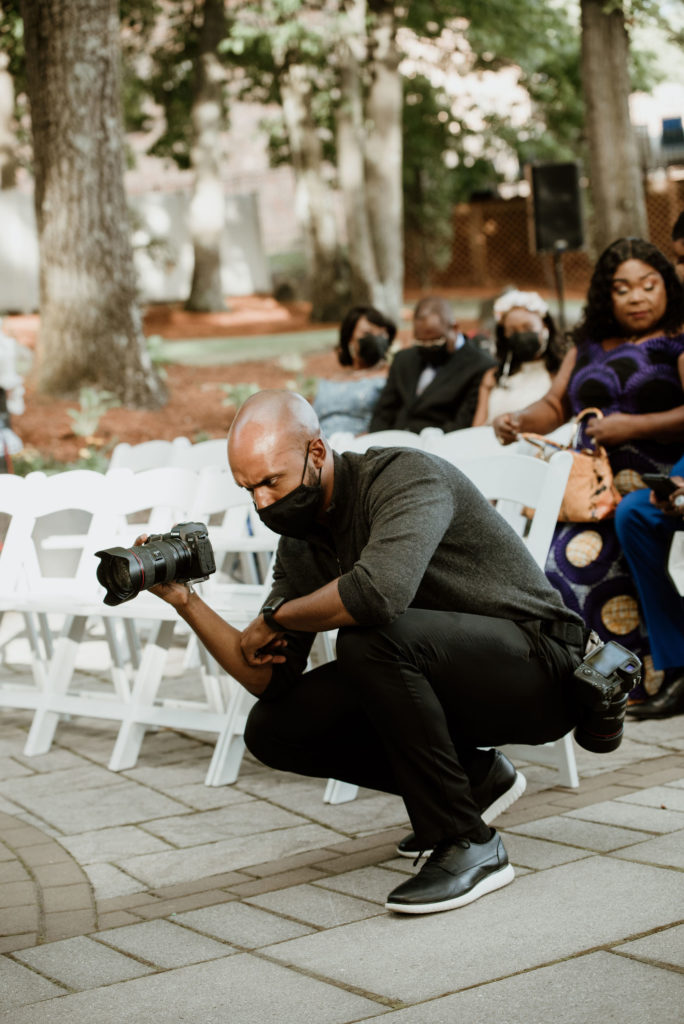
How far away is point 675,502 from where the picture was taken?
4875mm

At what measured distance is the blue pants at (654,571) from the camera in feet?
17.6

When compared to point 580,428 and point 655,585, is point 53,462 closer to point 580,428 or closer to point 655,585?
point 580,428

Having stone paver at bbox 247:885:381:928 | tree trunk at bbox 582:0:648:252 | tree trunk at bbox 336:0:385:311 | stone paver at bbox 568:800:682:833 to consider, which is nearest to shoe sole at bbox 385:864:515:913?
stone paver at bbox 247:885:381:928

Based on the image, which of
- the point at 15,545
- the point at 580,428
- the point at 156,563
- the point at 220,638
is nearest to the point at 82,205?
the point at 15,545

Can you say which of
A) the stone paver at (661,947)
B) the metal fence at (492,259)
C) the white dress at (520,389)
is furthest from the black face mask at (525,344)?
the metal fence at (492,259)

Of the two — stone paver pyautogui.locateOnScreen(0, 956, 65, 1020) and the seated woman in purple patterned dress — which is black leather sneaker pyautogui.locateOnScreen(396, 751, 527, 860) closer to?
stone paver pyautogui.locateOnScreen(0, 956, 65, 1020)

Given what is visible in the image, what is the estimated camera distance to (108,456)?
1043cm

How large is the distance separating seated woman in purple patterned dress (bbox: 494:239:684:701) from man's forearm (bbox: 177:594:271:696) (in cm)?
216

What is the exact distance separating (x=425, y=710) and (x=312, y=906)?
0.64 m

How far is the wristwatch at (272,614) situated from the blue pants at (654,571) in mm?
2137

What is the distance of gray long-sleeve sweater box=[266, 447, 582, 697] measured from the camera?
3.48 metres

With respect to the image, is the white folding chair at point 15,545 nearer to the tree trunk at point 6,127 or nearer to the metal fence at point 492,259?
the tree trunk at point 6,127

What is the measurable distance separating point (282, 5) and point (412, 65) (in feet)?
30.4

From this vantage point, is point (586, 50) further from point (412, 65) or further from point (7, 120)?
point (412, 65)
